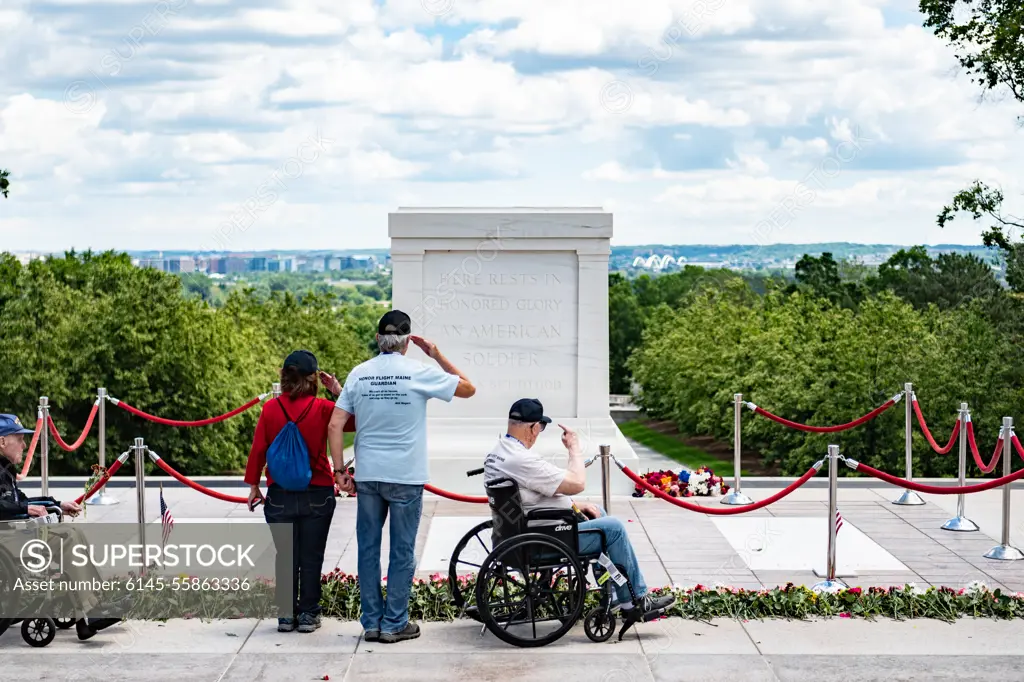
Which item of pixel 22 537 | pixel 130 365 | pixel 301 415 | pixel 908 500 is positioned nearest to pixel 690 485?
pixel 908 500

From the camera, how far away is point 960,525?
10547 mm

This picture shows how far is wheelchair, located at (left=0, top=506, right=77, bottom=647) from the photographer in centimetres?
695

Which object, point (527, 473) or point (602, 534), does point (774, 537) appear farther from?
point (527, 473)

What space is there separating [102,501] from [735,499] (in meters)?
5.70

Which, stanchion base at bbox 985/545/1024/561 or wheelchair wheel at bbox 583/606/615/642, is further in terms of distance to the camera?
stanchion base at bbox 985/545/1024/561

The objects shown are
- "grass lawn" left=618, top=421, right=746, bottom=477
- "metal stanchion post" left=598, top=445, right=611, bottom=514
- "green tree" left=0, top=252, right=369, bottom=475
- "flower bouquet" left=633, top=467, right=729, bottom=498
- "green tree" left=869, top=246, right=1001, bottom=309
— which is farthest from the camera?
"green tree" left=869, top=246, right=1001, bottom=309

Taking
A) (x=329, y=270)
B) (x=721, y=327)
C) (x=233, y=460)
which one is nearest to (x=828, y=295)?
(x=721, y=327)

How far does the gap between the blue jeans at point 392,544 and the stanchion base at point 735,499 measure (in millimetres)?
5000

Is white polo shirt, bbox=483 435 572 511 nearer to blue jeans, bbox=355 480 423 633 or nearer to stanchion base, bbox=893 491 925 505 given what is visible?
blue jeans, bbox=355 480 423 633

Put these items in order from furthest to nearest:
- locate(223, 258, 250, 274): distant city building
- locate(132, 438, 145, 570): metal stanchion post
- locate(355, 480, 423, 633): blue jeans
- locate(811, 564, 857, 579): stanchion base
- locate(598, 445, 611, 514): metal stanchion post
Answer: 1. locate(223, 258, 250, 274): distant city building
2. locate(811, 564, 857, 579): stanchion base
3. locate(132, 438, 145, 570): metal stanchion post
4. locate(598, 445, 611, 514): metal stanchion post
5. locate(355, 480, 423, 633): blue jeans

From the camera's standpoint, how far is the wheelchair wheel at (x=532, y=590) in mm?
7062

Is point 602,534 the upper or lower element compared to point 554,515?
Result: lower

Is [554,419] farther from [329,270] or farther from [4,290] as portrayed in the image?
[329,270]

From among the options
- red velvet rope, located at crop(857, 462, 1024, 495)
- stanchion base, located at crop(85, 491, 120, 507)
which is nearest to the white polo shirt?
red velvet rope, located at crop(857, 462, 1024, 495)
